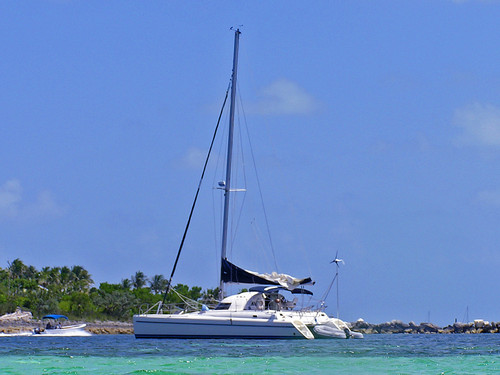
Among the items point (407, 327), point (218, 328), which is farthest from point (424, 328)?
point (218, 328)

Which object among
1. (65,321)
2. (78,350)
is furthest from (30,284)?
(78,350)

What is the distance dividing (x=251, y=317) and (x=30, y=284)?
61.1 meters

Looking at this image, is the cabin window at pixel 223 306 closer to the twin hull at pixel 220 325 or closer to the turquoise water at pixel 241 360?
the twin hull at pixel 220 325

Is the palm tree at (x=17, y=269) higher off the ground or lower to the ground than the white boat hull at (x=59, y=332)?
higher

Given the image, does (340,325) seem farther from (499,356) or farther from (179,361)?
(179,361)

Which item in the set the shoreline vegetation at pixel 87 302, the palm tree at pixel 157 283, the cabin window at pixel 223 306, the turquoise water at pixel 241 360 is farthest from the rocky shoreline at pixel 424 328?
the turquoise water at pixel 241 360

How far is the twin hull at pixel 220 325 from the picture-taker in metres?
37.9

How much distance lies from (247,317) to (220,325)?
1.44 meters

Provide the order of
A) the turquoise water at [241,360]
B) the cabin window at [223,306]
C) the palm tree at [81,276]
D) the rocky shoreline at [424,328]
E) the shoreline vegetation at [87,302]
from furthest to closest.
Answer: the palm tree at [81,276]
the rocky shoreline at [424,328]
the shoreline vegetation at [87,302]
the cabin window at [223,306]
the turquoise water at [241,360]

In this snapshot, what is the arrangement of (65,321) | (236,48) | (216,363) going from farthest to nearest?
(65,321) < (236,48) < (216,363)

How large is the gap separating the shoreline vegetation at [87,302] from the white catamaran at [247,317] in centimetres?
2700

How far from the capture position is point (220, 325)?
124ft

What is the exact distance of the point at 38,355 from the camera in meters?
29.0

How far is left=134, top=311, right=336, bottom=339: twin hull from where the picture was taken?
124 ft
